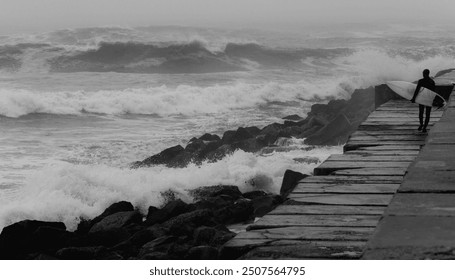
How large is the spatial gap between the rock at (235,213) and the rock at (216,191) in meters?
1.21

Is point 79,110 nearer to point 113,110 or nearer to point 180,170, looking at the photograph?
point 113,110

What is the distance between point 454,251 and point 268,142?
12.7m

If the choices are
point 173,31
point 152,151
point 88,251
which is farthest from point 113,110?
point 173,31

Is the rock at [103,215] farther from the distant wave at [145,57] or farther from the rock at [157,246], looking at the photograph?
the distant wave at [145,57]

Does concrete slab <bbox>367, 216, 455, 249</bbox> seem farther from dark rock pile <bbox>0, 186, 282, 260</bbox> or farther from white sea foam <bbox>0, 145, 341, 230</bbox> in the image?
white sea foam <bbox>0, 145, 341, 230</bbox>

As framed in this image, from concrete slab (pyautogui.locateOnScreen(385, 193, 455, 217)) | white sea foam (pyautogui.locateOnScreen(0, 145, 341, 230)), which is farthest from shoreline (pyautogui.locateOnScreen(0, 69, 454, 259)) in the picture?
concrete slab (pyautogui.locateOnScreen(385, 193, 455, 217))

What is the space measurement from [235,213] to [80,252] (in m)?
2.17

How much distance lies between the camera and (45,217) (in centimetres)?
1062

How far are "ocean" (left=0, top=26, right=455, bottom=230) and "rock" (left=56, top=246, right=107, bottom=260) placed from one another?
2690mm

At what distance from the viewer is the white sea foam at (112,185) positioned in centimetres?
1075

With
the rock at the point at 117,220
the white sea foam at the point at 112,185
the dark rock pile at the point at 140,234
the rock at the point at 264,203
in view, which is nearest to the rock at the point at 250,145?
the white sea foam at the point at 112,185

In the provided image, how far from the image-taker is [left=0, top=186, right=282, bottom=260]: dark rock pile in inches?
295

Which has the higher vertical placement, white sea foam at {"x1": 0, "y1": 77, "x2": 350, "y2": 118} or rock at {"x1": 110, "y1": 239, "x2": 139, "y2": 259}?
rock at {"x1": 110, "y1": 239, "x2": 139, "y2": 259}
